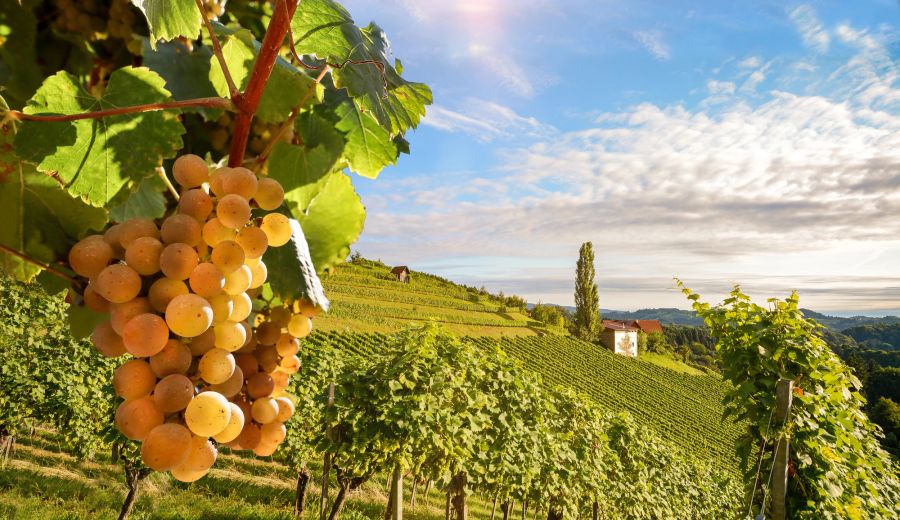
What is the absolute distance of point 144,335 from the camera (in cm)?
61

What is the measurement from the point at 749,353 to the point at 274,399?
548 centimetres

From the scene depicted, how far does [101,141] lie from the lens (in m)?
0.74

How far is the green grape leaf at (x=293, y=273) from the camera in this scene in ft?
2.49

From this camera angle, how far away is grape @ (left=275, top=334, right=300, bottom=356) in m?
0.83

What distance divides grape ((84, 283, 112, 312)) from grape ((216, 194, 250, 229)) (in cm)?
21

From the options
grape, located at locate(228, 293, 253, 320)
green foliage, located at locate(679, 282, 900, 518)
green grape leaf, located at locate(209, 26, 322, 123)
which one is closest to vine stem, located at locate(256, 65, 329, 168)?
green grape leaf, located at locate(209, 26, 322, 123)

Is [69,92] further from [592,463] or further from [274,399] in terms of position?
[592,463]

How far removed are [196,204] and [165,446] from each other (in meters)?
0.29

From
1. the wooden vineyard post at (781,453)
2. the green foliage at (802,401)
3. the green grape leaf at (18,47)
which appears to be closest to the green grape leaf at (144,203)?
the green grape leaf at (18,47)

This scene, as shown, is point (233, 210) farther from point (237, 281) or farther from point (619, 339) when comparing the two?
point (619, 339)

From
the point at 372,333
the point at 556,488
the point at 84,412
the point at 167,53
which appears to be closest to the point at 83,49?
the point at 167,53

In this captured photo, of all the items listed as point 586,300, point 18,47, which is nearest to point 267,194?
point 18,47

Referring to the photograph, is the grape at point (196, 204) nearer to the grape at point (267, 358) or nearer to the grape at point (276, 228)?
the grape at point (276, 228)

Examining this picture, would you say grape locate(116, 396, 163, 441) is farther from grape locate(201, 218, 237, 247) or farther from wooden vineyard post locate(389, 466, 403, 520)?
wooden vineyard post locate(389, 466, 403, 520)
